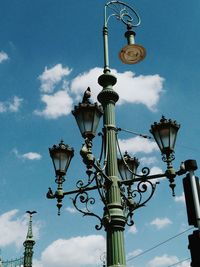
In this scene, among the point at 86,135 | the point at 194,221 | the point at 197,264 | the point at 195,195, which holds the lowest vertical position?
the point at 197,264

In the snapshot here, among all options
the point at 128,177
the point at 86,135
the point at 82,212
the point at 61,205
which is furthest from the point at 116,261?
the point at 128,177

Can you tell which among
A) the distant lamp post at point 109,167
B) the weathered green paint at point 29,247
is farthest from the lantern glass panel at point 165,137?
the weathered green paint at point 29,247

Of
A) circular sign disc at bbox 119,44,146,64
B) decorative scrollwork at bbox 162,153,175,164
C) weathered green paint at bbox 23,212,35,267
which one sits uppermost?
weathered green paint at bbox 23,212,35,267

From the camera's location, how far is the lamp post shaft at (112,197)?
618 cm

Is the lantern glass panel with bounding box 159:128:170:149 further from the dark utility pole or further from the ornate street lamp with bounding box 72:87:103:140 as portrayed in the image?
the dark utility pole

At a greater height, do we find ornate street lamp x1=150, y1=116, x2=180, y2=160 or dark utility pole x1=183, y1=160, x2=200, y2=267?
ornate street lamp x1=150, y1=116, x2=180, y2=160

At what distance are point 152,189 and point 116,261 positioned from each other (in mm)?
1531

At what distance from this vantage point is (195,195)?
14.9 ft

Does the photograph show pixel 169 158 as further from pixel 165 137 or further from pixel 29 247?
pixel 29 247

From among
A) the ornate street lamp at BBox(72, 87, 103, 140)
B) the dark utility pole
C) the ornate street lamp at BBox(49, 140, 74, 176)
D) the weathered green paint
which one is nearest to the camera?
the dark utility pole

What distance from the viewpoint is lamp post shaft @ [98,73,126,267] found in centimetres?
618

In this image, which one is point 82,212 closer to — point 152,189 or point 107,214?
point 107,214

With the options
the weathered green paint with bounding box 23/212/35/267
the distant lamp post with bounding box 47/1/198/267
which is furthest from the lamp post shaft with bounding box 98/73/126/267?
the weathered green paint with bounding box 23/212/35/267

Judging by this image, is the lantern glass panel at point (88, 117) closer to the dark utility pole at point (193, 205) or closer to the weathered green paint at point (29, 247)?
the dark utility pole at point (193, 205)
